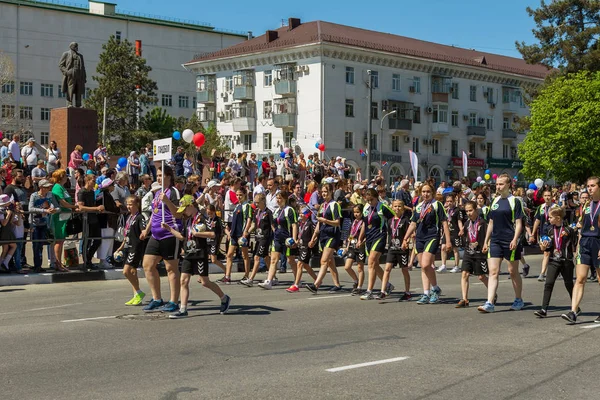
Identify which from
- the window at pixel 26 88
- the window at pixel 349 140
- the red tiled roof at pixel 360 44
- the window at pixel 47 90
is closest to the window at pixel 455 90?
the red tiled roof at pixel 360 44

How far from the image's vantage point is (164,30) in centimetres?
9356

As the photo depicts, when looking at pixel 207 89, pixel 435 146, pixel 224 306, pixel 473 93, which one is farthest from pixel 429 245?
pixel 473 93

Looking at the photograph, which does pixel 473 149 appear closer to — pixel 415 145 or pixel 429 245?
pixel 415 145

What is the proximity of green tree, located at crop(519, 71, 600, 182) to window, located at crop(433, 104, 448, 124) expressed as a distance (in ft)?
46.6

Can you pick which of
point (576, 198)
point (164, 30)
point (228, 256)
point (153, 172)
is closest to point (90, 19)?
point (164, 30)

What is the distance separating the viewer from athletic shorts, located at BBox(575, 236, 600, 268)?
11516 mm

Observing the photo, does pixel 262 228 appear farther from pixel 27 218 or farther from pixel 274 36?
pixel 274 36

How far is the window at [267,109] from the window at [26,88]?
24.7m

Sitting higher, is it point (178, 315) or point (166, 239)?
point (166, 239)

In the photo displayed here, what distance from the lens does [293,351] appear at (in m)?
9.36

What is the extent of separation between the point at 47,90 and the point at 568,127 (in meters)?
49.5

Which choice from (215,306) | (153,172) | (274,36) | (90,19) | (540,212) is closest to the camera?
(215,306)

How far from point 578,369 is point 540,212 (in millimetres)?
10736

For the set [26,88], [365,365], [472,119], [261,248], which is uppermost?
[26,88]
